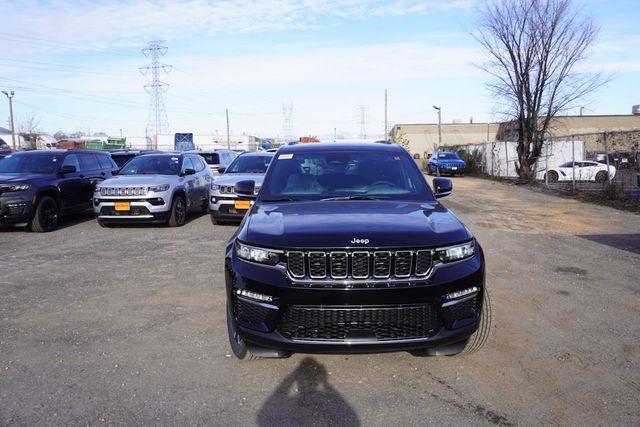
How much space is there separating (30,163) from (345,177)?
889cm

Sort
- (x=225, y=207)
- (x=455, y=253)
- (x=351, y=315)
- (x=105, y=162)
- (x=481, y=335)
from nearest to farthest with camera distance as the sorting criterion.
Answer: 1. (x=351, y=315)
2. (x=455, y=253)
3. (x=481, y=335)
4. (x=225, y=207)
5. (x=105, y=162)

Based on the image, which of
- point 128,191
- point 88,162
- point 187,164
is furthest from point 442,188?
point 88,162

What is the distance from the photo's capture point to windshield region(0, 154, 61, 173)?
35.1 feet

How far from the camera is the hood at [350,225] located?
323cm

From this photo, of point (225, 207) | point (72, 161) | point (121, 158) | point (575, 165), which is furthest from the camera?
point (575, 165)

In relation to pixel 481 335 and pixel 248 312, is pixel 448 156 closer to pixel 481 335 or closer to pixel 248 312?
pixel 481 335

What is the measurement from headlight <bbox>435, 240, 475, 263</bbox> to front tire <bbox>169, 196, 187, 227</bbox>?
824 cm

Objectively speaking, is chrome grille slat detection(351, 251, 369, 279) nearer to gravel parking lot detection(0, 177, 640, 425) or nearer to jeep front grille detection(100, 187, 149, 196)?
gravel parking lot detection(0, 177, 640, 425)

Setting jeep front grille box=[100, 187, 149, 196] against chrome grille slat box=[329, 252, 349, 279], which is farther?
jeep front grille box=[100, 187, 149, 196]

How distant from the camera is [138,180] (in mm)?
10477

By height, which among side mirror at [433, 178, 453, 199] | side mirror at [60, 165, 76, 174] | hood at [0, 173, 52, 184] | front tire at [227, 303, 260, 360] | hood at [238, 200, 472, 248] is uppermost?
side mirror at [60, 165, 76, 174]

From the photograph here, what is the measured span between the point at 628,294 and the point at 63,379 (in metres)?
5.63

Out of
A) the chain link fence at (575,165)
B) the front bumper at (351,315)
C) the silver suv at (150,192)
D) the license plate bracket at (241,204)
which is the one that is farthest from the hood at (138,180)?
the chain link fence at (575,165)

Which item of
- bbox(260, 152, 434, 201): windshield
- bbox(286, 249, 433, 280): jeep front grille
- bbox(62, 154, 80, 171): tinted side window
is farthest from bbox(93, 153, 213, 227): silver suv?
bbox(286, 249, 433, 280): jeep front grille
